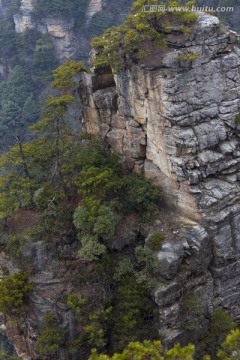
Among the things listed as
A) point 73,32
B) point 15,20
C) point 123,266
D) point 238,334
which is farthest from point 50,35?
point 238,334

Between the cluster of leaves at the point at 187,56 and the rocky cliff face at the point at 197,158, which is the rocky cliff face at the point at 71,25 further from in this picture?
the cluster of leaves at the point at 187,56

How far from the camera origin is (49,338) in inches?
672

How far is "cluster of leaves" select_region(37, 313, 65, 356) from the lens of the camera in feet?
55.9

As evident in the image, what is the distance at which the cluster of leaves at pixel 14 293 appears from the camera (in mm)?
17188

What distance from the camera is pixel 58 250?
19.1 m

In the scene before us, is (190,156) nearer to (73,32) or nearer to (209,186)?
(209,186)

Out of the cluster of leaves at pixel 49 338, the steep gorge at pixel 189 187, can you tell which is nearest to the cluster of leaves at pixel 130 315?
the steep gorge at pixel 189 187

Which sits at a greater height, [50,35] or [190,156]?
[190,156]

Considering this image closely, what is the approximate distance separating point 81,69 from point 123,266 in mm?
10279

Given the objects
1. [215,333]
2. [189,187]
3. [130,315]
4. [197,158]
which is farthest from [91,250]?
[215,333]

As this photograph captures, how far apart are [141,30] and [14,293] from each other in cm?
1267

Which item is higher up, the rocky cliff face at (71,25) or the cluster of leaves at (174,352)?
the cluster of leaves at (174,352)

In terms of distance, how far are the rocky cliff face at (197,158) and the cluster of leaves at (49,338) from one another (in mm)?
4320

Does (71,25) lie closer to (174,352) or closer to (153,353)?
(153,353)
